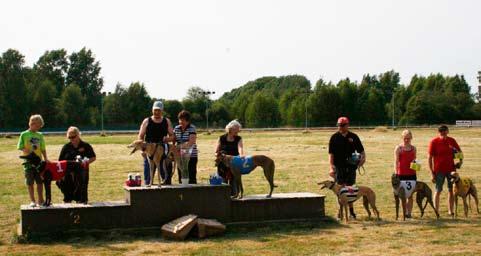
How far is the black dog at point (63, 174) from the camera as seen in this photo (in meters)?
10.7

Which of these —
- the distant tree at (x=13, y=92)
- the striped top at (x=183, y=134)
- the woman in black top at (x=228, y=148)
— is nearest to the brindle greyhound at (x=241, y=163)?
the woman in black top at (x=228, y=148)

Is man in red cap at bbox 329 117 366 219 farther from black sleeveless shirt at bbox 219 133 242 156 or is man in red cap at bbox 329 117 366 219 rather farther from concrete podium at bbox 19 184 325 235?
black sleeveless shirt at bbox 219 133 242 156

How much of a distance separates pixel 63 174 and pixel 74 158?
0.41 metres

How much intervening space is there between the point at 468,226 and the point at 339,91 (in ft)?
324

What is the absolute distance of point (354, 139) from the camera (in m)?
12.0

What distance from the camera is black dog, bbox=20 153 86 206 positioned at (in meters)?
10.7

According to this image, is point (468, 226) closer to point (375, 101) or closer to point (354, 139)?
point (354, 139)

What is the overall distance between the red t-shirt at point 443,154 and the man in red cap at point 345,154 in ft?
4.85

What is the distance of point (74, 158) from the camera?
11.2 metres

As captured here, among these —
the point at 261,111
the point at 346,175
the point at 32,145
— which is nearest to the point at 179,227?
the point at 32,145

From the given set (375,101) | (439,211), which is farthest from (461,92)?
(439,211)

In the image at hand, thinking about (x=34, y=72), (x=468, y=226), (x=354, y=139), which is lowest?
(x=468, y=226)

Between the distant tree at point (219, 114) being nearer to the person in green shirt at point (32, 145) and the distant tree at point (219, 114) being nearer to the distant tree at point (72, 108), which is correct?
the distant tree at point (72, 108)

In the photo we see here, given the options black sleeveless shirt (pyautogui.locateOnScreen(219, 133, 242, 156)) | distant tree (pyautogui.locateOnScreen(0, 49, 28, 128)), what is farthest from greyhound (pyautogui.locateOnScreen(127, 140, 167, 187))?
distant tree (pyautogui.locateOnScreen(0, 49, 28, 128))
